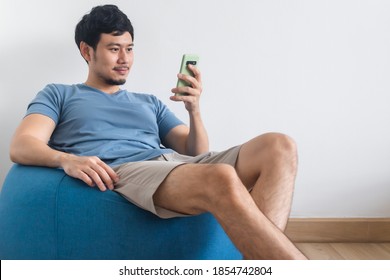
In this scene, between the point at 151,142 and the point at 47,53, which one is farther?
the point at 47,53

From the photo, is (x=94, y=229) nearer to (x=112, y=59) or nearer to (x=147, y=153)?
(x=147, y=153)

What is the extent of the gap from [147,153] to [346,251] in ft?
3.98

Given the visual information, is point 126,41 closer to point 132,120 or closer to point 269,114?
point 132,120

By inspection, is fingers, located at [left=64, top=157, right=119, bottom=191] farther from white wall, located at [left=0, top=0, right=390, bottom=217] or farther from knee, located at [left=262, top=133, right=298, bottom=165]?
white wall, located at [left=0, top=0, right=390, bottom=217]

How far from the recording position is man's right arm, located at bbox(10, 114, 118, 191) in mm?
1767

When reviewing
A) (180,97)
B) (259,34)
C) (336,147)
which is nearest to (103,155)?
(180,97)

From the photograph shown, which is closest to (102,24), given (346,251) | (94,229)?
(94,229)

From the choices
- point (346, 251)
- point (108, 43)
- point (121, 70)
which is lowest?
point (346, 251)

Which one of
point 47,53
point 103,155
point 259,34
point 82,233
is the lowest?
point 82,233

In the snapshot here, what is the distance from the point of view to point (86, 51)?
8.02 ft

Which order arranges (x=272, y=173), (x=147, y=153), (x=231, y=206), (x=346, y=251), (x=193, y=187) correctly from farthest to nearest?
(x=346, y=251) < (x=147, y=153) < (x=272, y=173) < (x=193, y=187) < (x=231, y=206)

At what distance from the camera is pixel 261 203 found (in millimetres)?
1651

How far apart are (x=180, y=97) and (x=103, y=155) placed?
0.42 meters

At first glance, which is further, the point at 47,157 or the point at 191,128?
the point at 191,128
